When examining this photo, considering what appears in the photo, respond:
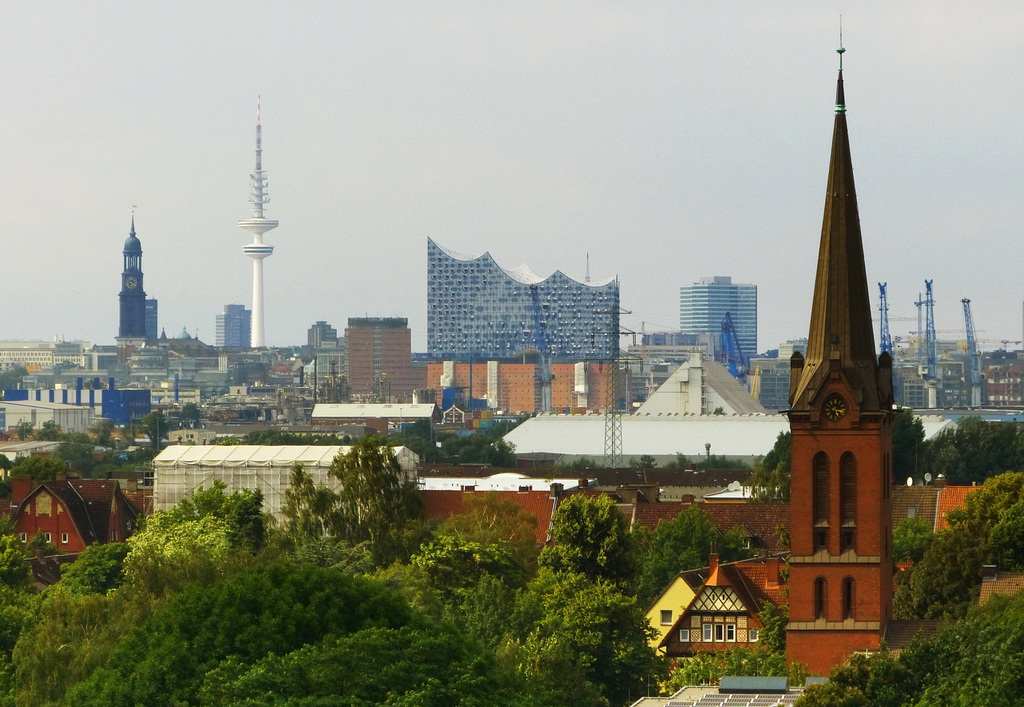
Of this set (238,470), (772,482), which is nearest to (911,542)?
(238,470)

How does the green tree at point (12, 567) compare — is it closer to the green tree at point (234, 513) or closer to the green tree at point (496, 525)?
the green tree at point (234, 513)

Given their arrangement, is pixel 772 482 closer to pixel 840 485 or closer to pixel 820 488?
pixel 820 488

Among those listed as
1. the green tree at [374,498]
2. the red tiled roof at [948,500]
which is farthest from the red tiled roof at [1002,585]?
the red tiled roof at [948,500]

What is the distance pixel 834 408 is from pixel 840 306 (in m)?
2.06

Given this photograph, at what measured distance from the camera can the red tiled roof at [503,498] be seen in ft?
280

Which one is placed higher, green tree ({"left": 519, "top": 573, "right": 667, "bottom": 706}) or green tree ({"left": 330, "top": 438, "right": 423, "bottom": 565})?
green tree ({"left": 330, "top": 438, "right": 423, "bottom": 565})

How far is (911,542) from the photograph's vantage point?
225 feet

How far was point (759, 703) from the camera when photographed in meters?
41.4

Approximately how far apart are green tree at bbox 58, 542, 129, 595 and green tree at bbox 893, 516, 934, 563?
19726mm

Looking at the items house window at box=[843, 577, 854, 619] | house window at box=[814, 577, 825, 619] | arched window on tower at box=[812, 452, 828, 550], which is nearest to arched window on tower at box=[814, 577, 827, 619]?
house window at box=[814, 577, 825, 619]

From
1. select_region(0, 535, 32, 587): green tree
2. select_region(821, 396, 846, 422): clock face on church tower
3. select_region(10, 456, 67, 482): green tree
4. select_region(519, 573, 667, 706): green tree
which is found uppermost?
select_region(821, 396, 846, 422): clock face on church tower

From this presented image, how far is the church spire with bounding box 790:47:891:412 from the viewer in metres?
52.2

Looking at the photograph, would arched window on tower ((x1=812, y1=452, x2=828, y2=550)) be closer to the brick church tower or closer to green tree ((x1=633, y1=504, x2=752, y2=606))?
the brick church tower

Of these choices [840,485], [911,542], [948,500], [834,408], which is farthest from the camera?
[948,500]
